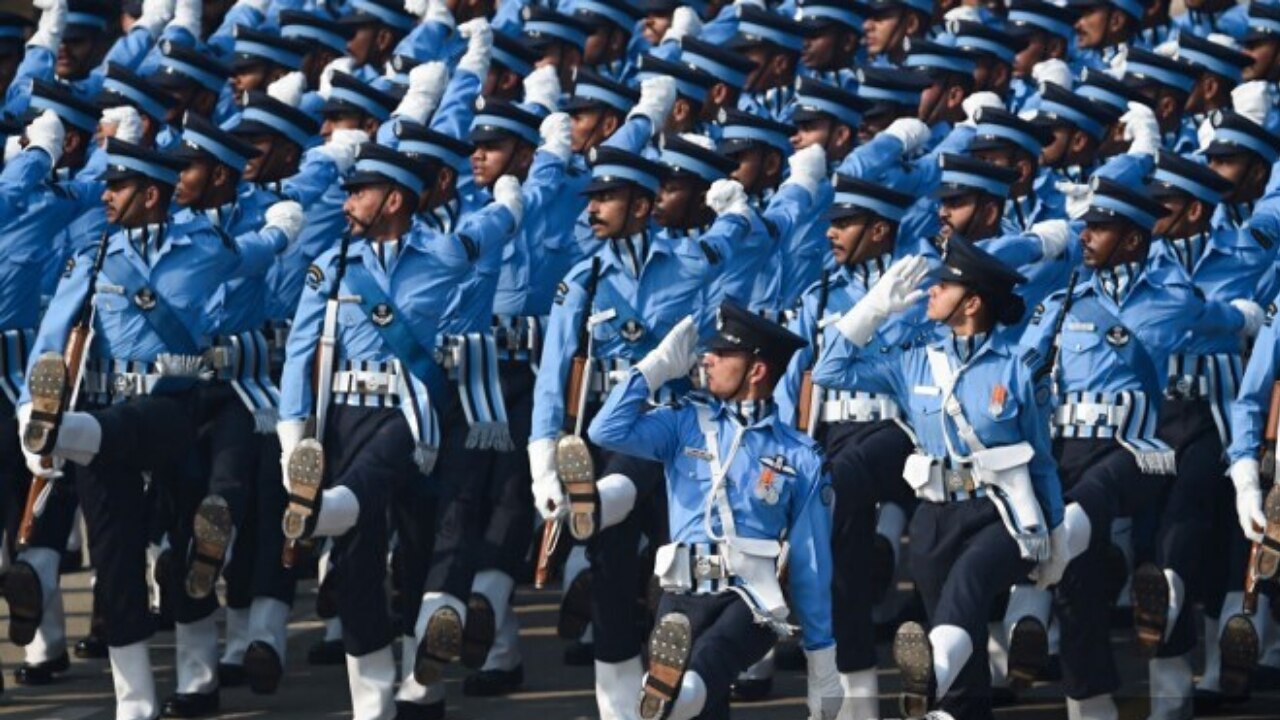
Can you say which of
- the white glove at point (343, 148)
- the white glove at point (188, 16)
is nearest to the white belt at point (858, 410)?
the white glove at point (343, 148)

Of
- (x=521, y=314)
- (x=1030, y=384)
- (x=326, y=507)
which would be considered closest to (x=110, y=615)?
(x=326, y=507)

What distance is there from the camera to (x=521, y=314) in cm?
1680

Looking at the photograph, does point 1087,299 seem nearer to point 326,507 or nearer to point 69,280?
point 326,507

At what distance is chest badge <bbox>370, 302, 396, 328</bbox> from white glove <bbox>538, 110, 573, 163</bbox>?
68.2 inches

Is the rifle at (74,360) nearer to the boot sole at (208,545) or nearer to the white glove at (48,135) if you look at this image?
the boot sole at (208,545)

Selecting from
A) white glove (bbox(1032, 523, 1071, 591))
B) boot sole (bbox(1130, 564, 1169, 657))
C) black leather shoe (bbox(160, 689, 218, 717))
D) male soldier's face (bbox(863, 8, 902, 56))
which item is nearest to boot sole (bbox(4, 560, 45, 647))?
black leather shoe (bbox(160, 689, 218, 717))

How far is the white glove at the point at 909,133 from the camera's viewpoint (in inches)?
673

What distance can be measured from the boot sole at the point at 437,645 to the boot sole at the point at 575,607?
83cm

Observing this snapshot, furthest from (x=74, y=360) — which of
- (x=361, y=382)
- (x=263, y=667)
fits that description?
(x=263, y=667)

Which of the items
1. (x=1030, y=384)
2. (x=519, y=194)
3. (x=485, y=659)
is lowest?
(x=485, y=659)

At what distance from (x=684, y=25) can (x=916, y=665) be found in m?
6.97

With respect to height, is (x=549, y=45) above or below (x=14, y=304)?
above

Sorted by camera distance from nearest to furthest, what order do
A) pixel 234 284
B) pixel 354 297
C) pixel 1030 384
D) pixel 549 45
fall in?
1. pixel 1030 384
2. pixel 354 297
3. pixel 234 284
4. pixel 549 45

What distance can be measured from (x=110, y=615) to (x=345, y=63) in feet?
16.5
